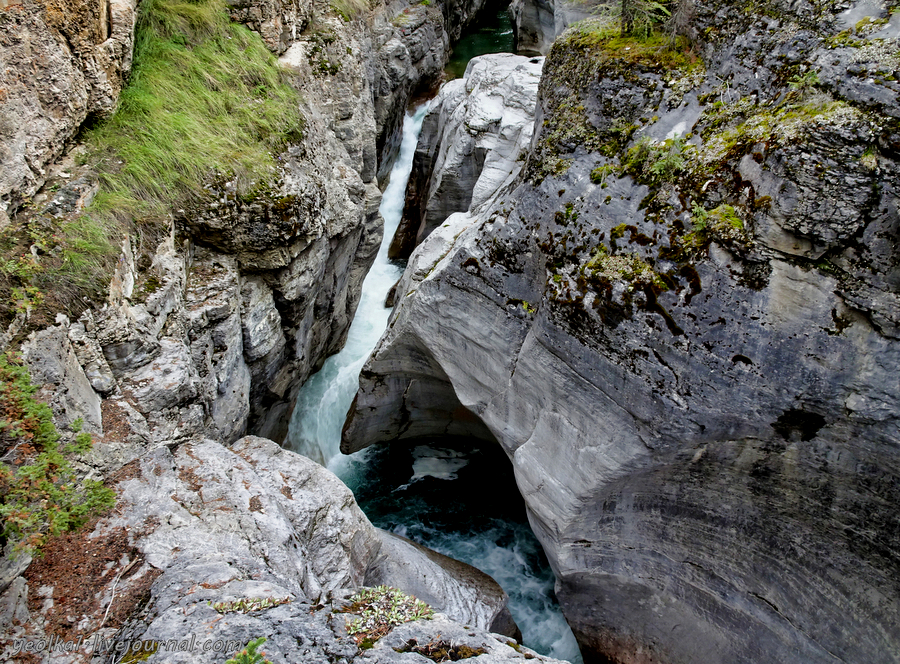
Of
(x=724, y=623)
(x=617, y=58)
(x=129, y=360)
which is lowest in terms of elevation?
(x=724, y=623)

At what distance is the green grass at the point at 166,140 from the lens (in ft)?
18.1

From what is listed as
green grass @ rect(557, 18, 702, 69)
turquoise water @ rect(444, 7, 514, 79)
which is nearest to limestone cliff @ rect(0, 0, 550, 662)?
green grass @ rect(557, 18, 702, 69)

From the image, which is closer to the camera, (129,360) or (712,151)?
(712,151)

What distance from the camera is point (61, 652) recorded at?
144 inches

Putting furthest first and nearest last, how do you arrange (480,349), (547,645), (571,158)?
1. (547,645)
2. (480,349)
3. (571,158)

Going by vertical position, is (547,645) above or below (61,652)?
below

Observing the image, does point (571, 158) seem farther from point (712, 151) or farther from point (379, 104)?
point (379, 104)

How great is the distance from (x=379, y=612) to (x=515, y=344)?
3773 millimetres

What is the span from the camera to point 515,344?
685cm

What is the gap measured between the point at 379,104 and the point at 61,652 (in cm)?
1383

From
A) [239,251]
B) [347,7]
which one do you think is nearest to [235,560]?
[239,251]

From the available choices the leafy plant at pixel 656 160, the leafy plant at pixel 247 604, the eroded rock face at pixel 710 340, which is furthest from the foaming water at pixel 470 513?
the leafy plant at pixel 656 160

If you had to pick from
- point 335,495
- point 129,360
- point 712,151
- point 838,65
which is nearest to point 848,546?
point 712,151

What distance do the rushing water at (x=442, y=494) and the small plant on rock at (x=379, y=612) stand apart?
5045 mm
